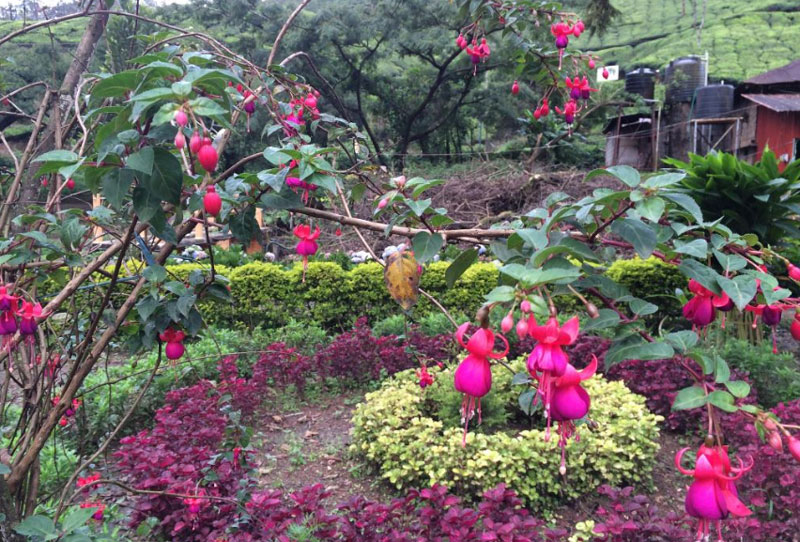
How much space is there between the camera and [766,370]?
2975 millimetres

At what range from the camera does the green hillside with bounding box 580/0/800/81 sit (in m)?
23.3

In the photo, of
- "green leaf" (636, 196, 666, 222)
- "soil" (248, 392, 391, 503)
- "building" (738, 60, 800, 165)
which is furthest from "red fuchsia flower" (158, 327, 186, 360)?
"building" (738, 60, 800, 165)

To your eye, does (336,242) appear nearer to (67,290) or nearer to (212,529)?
(212,529)

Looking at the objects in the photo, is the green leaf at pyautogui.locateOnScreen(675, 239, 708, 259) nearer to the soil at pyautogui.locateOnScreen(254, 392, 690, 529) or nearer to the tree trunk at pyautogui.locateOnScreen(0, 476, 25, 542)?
the tree trunk at pyautogui.locateOnScreen(0, 476, 25, 542)

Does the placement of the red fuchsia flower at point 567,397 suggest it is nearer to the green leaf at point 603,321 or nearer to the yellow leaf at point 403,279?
the green leaf at point 603,321

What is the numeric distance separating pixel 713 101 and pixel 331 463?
10374mm

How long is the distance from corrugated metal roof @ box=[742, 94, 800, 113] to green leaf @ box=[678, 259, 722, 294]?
9231mm

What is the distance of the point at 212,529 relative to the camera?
179 cm

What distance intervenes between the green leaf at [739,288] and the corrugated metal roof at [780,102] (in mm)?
9233

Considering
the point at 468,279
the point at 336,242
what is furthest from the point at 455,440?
the point at 336,242

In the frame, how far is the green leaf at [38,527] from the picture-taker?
2.85 ft

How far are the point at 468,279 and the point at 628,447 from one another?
234 cm

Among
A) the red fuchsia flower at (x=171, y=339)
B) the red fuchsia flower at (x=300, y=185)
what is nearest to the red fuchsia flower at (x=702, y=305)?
the red fuchsia flower at (x=300, y=185)

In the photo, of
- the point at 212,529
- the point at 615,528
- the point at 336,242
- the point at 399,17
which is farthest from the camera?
the point at 399,17
